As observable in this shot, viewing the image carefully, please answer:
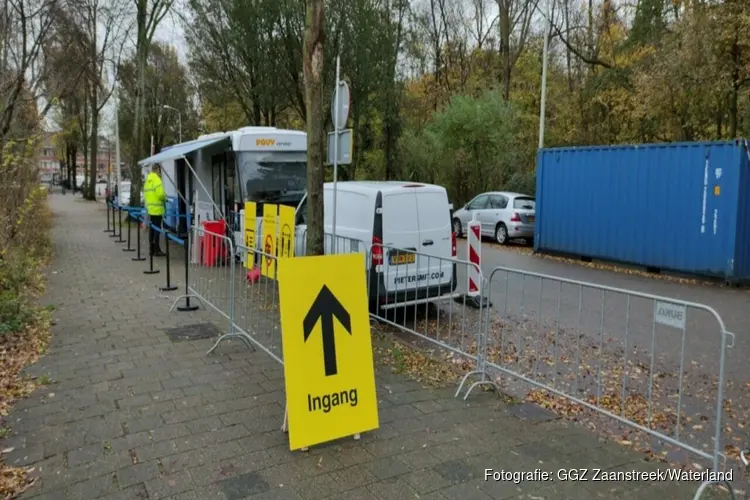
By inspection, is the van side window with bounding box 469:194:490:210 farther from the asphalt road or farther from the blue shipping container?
the asphalt road

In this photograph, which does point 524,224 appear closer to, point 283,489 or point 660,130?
point 660,130

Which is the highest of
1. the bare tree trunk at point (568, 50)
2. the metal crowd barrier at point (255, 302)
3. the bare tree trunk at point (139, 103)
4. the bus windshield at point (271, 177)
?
the bare tree trunk at point (568, 50)

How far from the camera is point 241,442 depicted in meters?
4.16

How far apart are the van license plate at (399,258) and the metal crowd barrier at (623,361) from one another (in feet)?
4.41

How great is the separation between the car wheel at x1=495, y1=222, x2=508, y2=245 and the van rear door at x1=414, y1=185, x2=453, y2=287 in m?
10.4

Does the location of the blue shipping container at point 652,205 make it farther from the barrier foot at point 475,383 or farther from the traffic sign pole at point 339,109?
the traffic sign pole at point 339,109

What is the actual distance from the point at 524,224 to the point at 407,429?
47.4ft

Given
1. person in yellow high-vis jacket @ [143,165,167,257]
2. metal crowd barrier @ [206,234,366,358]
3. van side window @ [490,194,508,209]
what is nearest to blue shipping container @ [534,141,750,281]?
van side window @ [490,194,508,209]

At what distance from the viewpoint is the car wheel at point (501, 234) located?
60.8 feet

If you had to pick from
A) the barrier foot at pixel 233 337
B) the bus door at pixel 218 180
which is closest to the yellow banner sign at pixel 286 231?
the barrier foot at pixel 233 337

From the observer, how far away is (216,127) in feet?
134

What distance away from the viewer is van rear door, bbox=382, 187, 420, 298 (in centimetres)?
762

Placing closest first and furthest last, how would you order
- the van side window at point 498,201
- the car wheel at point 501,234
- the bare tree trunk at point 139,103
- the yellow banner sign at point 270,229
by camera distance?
1. the yellow banner sign at point 270,229
2. the car wheel at point 501,234
3. the van side window at point 498,201
4. the bare tree trunk at point 139,103

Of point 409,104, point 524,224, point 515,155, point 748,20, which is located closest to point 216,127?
point 409,104
